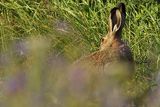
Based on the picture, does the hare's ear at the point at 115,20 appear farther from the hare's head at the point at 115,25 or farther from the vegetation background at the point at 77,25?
the vegetation background at the point at 77,25

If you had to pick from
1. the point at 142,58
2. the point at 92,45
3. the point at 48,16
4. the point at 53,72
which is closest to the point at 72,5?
the point at 48,16

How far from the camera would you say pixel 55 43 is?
4.67 metres

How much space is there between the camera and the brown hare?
352 centimetres

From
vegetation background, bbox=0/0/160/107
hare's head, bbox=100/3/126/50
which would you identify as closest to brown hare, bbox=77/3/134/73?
hare's head, bbox=100/3/126/50

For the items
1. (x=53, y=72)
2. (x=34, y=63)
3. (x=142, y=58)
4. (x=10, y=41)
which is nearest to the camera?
(x=34, y=63)

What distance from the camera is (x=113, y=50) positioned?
12.6ft

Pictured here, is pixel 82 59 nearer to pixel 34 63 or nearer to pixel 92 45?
pixel 92 45

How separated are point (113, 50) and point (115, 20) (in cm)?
55

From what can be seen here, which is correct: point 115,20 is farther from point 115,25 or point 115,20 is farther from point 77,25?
point 77,25

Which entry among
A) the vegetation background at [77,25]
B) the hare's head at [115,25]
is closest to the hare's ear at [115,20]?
the hare's head at [115,25]

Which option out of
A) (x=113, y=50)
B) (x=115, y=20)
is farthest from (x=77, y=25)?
(x=113, y=50)

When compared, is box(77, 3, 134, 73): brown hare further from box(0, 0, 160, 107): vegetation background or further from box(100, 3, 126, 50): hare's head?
box(0, 0, 160, 107): vegetation background

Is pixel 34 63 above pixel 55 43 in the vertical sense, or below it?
above

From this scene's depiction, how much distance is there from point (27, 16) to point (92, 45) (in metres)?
0.86
